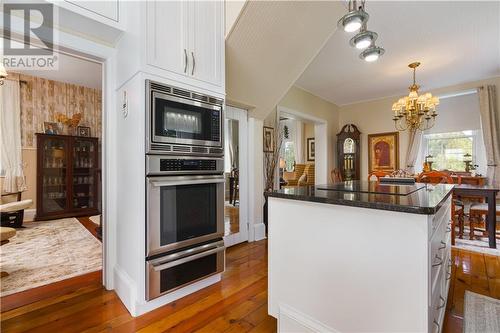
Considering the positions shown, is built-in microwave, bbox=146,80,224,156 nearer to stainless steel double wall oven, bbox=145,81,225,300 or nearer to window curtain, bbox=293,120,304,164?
stainless steel double wall oven, bbox=145,81,225,300

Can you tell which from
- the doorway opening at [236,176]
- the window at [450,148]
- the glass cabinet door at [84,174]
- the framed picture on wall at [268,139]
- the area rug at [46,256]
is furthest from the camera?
the glass cabinet door at [84,174]

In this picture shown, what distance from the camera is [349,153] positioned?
5766 mm

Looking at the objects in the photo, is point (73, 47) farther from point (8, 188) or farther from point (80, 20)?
point (8, 188)

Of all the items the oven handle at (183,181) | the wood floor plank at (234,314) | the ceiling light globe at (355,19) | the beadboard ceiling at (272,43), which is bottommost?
the wood floor plank at (234,314)

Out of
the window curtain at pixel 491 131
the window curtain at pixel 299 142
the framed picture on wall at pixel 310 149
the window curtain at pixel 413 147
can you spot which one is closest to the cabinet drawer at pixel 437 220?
the window curtain at pixel 491 131

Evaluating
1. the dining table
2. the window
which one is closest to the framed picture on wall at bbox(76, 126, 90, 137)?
the dining table

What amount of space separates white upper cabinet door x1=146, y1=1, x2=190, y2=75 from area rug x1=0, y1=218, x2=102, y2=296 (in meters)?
2.15

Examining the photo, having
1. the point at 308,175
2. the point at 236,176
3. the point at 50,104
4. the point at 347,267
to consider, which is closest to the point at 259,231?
the point at 236,176

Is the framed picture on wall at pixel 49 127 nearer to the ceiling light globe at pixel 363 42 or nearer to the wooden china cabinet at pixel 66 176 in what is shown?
the wooden china cabinet at pixel 66 176

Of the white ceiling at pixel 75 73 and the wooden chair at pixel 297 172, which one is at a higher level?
the white ceiling at pixel 75 73

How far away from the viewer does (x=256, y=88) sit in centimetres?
303

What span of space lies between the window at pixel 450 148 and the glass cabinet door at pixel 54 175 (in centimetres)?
756

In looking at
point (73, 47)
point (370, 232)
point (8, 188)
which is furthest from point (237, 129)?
point (8, 188)

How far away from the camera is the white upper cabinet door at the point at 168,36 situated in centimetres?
172
